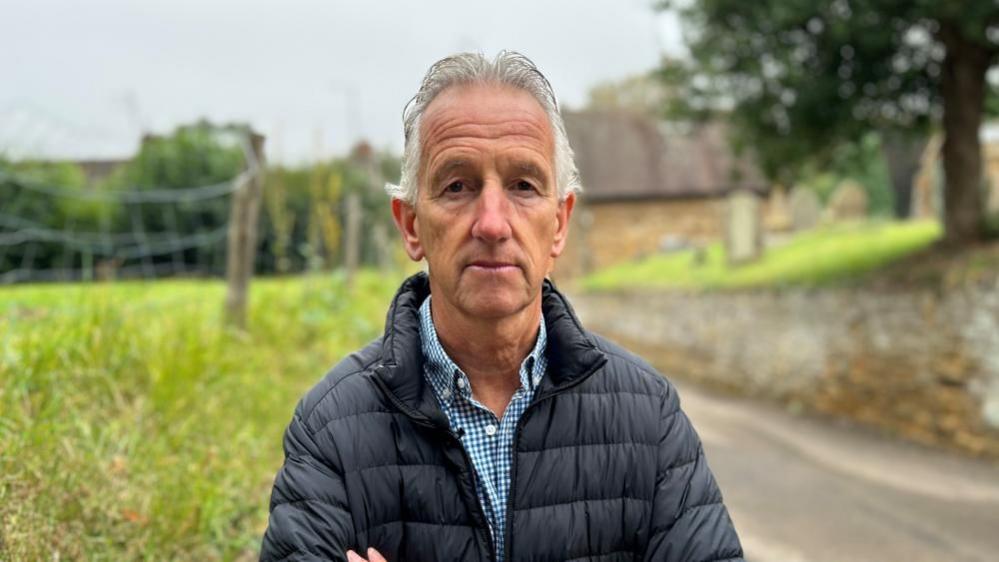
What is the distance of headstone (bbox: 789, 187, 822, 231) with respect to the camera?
21.5 m

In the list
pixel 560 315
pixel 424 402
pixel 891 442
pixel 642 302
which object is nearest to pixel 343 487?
pixel 424 402

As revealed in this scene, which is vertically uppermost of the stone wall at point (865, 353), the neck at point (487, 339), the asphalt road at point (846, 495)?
the neck at point (487, 339)

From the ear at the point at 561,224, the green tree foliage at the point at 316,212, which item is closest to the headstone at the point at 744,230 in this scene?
the green tree foliage at the point at 316,212

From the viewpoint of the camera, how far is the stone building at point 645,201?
3014 centimetres

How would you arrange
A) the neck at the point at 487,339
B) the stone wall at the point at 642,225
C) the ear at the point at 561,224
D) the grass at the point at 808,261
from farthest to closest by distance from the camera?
the stone wall at the point at 642,225 < the grass at the point at 808,261 < the ear at the point at 561,224 < the neck at the point at 487,339

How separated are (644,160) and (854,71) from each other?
21.3 m

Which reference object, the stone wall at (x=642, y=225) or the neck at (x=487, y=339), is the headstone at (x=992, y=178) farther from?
the stone wall at (x=642, y=225)

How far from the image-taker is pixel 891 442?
Answer: 35.4ft

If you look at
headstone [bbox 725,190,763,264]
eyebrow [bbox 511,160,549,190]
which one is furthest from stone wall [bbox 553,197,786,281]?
eyebrow [bbox 511,160,549,190]

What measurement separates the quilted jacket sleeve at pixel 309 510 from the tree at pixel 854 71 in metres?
9.51

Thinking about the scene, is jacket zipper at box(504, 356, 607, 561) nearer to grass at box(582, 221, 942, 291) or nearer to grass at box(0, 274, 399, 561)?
grass at box(0, 274, 399, 561)

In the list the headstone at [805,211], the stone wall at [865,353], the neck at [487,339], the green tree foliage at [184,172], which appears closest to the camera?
the neck at [487,339]

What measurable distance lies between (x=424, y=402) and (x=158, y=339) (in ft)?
11.2

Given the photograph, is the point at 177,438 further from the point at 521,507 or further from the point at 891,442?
the point at 891,442
